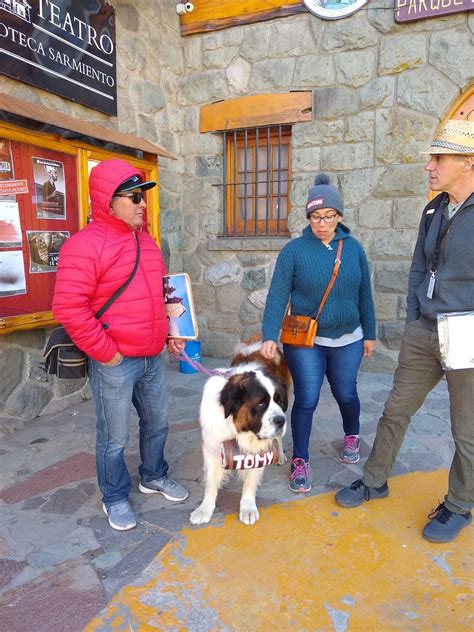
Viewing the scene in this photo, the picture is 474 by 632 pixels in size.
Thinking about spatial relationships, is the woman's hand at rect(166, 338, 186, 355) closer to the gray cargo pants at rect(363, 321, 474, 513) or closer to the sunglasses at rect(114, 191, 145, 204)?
the sunglasses at rect(114, 191, 145, 204)

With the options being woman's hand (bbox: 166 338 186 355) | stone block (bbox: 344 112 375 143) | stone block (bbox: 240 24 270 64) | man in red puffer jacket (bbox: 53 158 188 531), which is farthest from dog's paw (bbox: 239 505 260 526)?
stone block (bbox: 240 24 270 64)

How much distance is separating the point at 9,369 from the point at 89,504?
5.38 ft

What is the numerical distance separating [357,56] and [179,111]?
2.39 metres

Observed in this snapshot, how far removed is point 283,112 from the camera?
5.77m

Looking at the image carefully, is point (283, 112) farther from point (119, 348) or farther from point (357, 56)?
point (119, 348)

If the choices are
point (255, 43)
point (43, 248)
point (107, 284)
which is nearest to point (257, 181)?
point (255, 43)

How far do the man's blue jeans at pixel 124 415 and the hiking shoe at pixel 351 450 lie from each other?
1.41m

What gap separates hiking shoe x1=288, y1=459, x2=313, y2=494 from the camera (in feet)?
10.4

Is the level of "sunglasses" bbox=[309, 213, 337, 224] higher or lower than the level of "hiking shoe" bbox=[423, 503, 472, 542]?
higher

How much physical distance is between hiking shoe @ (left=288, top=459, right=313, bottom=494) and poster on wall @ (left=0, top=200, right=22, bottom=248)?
9.18 feet

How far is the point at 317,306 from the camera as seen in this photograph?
3.07 metres

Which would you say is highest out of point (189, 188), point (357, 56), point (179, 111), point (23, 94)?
point (357, 56)

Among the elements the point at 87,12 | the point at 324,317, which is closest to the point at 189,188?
the point at 87,12

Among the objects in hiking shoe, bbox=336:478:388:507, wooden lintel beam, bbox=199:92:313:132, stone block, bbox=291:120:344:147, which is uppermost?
wooden lintel beam, bbox=199:92:313:132
